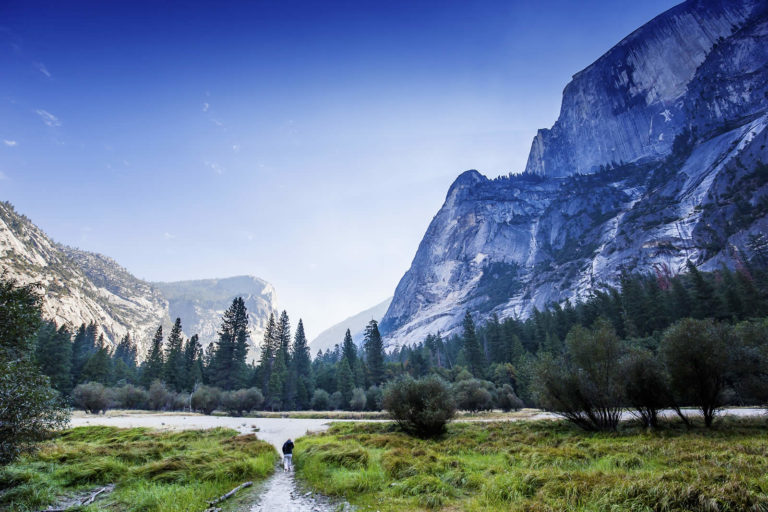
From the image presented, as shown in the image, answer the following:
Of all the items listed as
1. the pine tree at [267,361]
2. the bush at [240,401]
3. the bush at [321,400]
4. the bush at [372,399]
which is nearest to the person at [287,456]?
the bush at [372,399]

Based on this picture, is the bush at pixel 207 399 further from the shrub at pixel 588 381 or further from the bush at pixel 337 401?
the shrub at pixel 588 381

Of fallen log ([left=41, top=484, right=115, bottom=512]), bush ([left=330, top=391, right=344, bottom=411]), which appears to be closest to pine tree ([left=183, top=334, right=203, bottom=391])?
bush ([left=330, top=391, right=344, bottom=411])

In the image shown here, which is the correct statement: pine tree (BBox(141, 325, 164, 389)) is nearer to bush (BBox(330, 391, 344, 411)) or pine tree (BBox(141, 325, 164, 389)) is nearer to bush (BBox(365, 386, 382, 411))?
bush (BBox(330, 391, 344, 411))

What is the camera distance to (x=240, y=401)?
62.4m

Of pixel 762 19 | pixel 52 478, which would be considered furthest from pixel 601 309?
pixel 762 19

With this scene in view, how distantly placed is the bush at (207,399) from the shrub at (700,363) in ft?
221

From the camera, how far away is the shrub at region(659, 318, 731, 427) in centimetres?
2014

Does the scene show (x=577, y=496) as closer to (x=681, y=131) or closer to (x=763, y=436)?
(x=763, y=436)

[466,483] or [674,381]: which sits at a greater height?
[674,381]

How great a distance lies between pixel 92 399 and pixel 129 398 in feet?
39.9

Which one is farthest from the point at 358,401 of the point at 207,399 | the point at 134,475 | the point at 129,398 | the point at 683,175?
the point at 683,175

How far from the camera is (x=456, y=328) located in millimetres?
178125

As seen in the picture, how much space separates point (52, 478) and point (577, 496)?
17816 millimetres

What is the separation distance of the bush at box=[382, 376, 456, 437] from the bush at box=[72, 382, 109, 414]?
58343 mm
